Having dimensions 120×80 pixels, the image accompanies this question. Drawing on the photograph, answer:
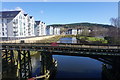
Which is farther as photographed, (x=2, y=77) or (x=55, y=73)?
(x=55, y=73)

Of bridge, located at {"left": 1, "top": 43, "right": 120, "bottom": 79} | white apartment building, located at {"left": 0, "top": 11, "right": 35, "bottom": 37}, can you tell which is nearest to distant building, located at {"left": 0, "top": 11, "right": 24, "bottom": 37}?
white apartment building, located at {"left": 0, "top": 11, "right": 35, "bottom": 37}

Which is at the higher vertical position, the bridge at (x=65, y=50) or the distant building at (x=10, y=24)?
Result: the distant building at (x=10, y=24)

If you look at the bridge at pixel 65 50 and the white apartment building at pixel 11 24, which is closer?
the bridge at pixel 65 50

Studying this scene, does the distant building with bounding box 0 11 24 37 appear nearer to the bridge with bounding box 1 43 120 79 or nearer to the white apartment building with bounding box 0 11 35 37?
the white apartment building with bounding box 0 11 35 37

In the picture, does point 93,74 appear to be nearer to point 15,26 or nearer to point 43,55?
point 43,55

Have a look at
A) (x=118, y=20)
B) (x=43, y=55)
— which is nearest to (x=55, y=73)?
(x=43, y=55)

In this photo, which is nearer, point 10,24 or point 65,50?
point 65,50

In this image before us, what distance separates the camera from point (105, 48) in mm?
23875

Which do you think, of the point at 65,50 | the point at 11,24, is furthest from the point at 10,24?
the point at 65,50

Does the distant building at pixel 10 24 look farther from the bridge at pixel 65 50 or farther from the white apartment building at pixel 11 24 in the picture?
the bridge at pixel 65 50

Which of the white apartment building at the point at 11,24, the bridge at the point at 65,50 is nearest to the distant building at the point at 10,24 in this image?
the white apartment building at the point at 11,24

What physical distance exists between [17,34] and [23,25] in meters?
8.68

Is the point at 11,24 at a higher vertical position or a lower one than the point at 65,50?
higher

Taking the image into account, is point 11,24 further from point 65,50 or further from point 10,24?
point 65,50
